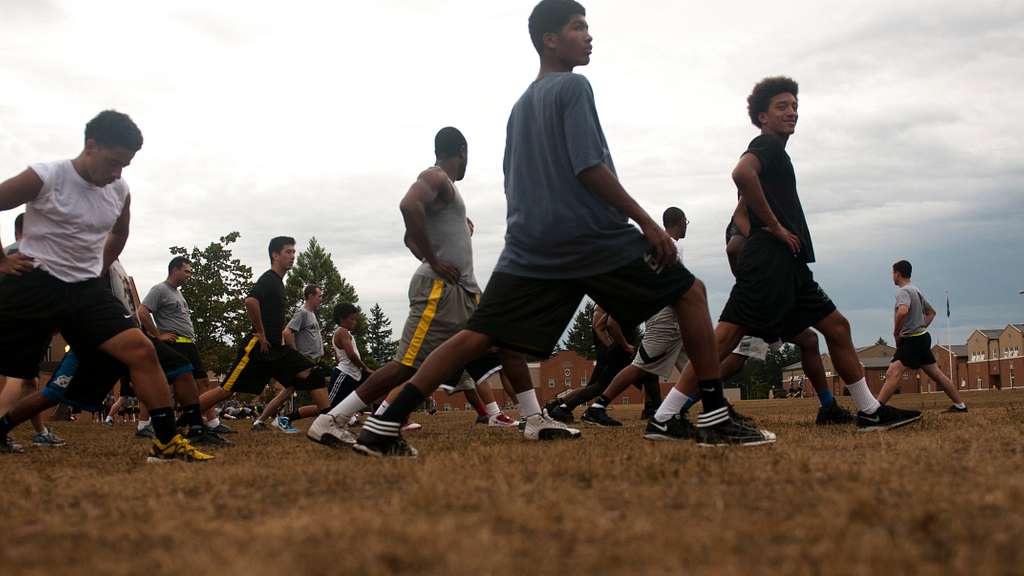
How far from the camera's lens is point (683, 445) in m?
5.69

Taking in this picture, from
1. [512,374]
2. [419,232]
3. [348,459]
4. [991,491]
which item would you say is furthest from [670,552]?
[512,374]

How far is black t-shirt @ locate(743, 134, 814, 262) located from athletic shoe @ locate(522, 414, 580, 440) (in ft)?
6.80

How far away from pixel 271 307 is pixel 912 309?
27.2 ft

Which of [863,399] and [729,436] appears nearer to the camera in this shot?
[729,436]

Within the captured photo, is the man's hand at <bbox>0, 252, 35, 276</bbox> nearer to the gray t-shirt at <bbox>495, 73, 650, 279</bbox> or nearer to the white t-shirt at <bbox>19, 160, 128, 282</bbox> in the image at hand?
the white t-shirt at <bbox>19, 160, 128, 282</bbox>

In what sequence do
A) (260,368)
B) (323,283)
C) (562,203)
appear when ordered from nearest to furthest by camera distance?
(562,203), (260,368), (323,283)

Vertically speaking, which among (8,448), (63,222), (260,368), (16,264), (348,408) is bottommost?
(8,448)

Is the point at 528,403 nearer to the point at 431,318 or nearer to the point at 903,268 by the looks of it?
the point at 431,318

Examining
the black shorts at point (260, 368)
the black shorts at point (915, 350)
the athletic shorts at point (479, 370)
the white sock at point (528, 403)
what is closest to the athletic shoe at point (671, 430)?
the white sock at point (528, 403)

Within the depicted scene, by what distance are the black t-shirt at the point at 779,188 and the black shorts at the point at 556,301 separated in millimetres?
1794

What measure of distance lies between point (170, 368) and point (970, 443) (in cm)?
601

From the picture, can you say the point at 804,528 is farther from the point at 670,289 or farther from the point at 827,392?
the point at 827,392

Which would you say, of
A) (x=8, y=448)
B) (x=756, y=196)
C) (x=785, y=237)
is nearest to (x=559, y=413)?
(x=785, y=237)

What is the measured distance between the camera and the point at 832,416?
8453mm
